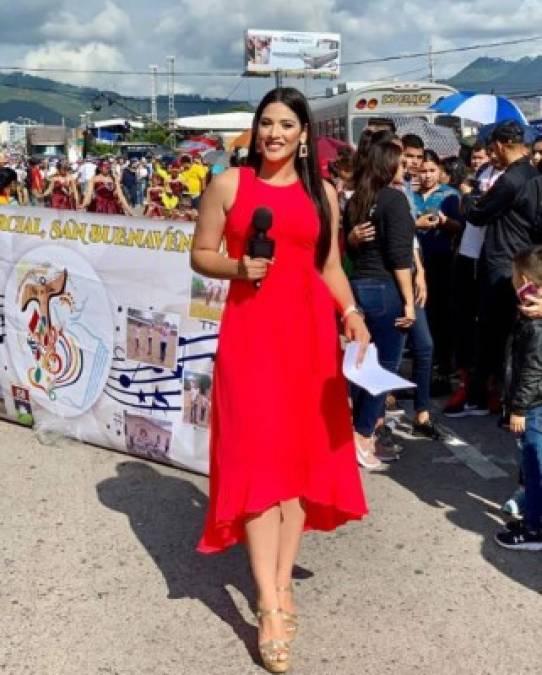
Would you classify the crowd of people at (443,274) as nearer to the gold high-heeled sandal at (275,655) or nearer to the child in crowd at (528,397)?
the child in crowd at (528,397)

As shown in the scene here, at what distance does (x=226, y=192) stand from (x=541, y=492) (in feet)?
6.15

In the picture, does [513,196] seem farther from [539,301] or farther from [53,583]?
[53,583]

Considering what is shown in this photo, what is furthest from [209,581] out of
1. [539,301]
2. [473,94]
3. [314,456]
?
[473,94]

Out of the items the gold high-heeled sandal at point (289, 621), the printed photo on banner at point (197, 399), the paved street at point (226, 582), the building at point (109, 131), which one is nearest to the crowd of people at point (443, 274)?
the paved street at point (226, 582)

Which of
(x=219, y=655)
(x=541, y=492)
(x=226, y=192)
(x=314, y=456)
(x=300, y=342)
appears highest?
(x=226, y=192)

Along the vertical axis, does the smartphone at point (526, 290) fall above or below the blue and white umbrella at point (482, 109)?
below

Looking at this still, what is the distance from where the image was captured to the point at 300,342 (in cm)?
296

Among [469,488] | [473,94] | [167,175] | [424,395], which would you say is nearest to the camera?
[469,488]

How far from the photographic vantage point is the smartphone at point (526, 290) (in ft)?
11.3

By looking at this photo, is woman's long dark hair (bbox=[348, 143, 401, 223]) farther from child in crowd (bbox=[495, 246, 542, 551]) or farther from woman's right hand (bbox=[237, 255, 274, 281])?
woman's right hand (bbox=[237, 255, 274, 281])

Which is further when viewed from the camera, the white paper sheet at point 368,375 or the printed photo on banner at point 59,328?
the printed photo on banner at point 59,328

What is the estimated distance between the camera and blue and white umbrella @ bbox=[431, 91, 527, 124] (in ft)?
30.2

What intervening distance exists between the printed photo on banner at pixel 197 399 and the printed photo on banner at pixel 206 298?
314 millimetres

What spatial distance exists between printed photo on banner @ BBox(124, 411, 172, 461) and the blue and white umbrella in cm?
597
